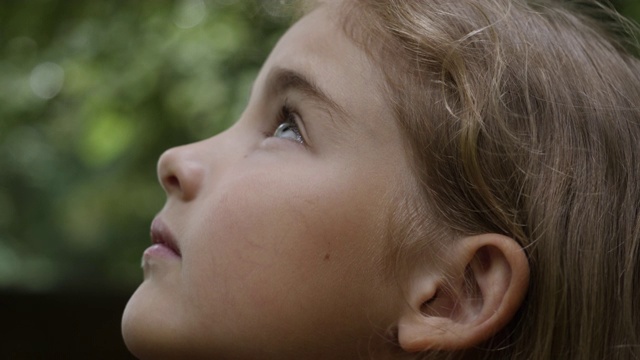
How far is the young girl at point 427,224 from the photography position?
145cm

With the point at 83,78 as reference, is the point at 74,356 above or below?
below

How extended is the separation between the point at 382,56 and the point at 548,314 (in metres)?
0.53

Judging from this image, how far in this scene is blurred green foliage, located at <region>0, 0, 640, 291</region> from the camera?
2.86 metres

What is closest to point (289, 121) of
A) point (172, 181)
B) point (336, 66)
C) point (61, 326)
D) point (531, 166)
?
point (336, 66)

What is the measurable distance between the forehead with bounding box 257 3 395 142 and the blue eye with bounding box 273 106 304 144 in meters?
0.08

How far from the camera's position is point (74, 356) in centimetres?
336

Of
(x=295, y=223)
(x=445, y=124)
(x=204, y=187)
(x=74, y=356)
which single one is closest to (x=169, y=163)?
(x=204, y=187)

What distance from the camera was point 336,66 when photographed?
1.55 metres

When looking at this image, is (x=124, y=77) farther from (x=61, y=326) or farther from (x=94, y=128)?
(x=61, y=326)

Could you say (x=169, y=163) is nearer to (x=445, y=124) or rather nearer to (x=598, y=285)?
(x=445, y=124)

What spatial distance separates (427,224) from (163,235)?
494mm

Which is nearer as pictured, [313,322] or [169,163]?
[313,322]

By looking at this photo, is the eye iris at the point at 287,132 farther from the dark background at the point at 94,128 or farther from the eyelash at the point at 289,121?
the dark background at the point at 94,128

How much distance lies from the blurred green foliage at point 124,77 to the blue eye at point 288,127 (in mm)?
921
